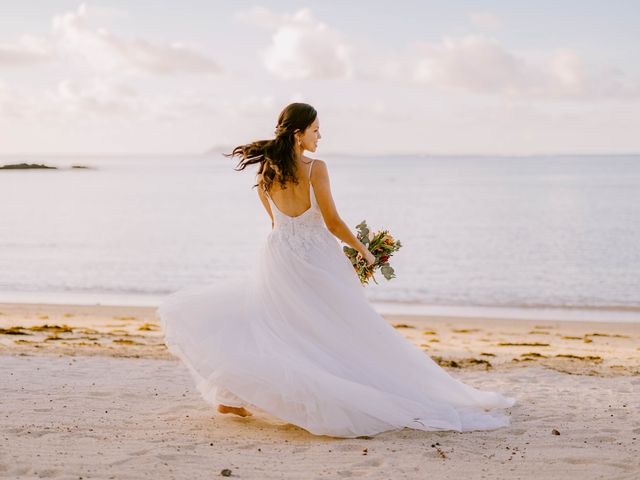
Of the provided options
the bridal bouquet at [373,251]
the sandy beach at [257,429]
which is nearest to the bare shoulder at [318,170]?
the bridal bouquet at [373,251]

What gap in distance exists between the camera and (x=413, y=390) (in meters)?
5.86

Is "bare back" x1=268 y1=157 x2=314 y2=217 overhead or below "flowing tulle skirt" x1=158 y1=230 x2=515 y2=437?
overhead

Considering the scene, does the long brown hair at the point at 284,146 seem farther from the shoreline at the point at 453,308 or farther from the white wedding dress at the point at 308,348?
the shoreline at the point at 453,308

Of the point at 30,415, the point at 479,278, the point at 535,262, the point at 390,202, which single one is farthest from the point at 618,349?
the point at 390,202

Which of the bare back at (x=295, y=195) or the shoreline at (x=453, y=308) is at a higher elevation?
the bare back at (x=295, y=195)

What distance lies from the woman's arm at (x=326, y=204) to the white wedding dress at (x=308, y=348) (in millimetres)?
102

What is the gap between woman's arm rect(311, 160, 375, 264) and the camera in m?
5.55

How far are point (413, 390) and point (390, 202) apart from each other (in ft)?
158

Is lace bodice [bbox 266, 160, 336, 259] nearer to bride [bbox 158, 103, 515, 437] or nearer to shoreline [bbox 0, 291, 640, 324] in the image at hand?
bride [bbox 158, 103, 515, 437]

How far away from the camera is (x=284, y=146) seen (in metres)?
5.58

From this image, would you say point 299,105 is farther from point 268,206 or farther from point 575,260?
point 575,260

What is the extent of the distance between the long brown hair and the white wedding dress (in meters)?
0.32

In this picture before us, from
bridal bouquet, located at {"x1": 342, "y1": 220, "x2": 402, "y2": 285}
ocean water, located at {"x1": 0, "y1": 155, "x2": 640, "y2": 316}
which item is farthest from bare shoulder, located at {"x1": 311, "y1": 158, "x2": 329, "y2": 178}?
ocean water, located at {"x1": 0, "y1": 155, "x2": 640, "y2": 316}

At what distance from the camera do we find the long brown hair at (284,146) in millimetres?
5566
